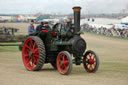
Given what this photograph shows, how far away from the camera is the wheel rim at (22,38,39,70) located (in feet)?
30.8

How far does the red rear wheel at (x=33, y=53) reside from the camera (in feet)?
29.8

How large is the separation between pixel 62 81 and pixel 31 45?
2504 mm

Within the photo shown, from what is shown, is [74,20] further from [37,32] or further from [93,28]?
[93,28]

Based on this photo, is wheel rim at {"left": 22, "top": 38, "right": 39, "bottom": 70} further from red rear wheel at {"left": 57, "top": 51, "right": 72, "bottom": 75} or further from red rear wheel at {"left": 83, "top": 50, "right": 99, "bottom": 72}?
red rear wheel at {"left": 83, "top": 50, "right": 99, "bottom": 72}

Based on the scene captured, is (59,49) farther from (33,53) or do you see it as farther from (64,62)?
(64,62)

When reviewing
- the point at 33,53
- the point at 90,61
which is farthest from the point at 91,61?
the point at 33,53

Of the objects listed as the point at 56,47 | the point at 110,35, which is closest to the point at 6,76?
the point at 56,47

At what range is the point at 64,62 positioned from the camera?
28.4ft

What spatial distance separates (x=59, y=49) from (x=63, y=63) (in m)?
0.90

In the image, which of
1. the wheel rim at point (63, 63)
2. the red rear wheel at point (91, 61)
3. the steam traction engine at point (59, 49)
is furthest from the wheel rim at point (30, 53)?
the red rear wheel at point (91, 61)

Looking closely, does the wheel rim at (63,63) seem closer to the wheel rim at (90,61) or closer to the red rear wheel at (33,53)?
the red rear wheel at (33,53)

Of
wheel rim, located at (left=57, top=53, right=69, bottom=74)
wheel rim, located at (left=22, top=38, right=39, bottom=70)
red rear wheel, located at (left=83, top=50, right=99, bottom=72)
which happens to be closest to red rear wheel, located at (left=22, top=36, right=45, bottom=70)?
wheel rim, located at (left=22, top=38, right=39, bottom=70)

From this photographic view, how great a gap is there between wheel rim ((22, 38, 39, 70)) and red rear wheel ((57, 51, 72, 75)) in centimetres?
72

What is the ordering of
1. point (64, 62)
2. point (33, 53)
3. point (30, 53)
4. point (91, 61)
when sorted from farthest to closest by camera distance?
point (30, 53), point (33, 53), point (91, 61), point (64, 62)
